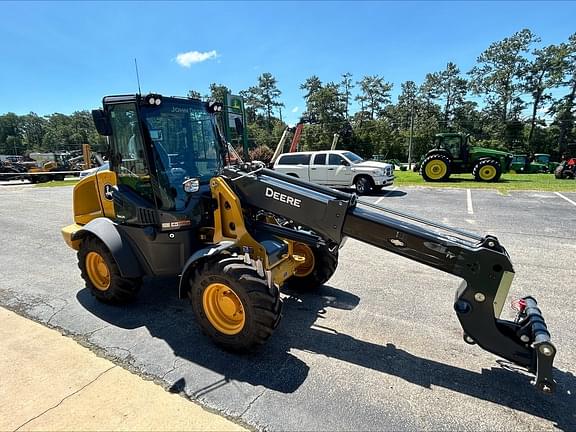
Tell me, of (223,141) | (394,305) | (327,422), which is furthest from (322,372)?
(223,141)

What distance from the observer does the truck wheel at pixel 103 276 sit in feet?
13.3

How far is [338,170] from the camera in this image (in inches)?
573

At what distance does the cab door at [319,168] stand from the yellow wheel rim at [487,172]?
9.84 m

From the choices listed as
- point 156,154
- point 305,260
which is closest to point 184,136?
point 156,154

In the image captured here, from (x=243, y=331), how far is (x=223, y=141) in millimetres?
2572

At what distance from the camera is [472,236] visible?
296cm

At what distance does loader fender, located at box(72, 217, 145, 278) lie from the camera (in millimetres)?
3939

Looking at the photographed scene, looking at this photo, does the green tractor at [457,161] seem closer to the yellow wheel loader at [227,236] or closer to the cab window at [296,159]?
the cab window at [296,159]

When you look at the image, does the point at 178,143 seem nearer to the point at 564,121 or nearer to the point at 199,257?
the point at 199,257

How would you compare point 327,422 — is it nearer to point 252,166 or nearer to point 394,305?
point 394,305

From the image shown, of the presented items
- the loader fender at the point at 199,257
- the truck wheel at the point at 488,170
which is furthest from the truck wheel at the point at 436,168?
the loader fender at the point at 199,257

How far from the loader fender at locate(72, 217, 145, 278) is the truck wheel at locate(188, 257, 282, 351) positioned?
102cm

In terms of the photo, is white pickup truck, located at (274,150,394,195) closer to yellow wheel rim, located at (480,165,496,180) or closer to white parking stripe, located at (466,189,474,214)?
white parking stripe, located at (466,189,474,214)

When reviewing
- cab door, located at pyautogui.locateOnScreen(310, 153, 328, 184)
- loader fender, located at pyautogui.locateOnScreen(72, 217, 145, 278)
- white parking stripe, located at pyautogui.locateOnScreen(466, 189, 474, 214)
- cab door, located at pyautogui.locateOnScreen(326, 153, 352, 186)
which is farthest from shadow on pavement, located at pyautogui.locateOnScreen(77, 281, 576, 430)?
cab door, located at pyautogui.locateOnScreen(310, 153, 328, 184)
